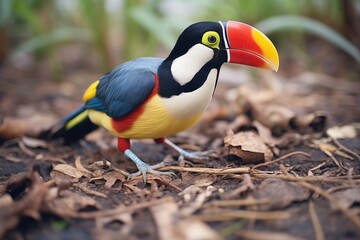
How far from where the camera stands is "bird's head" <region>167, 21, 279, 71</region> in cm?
210

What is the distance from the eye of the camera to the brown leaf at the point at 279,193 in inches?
66.2

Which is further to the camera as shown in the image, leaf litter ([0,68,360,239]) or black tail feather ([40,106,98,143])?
black tail feather ([40,106,98,143])

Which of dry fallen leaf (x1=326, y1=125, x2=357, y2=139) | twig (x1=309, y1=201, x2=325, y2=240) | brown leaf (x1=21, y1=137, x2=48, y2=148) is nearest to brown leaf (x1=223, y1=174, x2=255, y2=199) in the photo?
twig (x1=309, y1=201, x2=325, y2=240)

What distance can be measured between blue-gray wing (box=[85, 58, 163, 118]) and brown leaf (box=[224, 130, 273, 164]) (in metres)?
0.52

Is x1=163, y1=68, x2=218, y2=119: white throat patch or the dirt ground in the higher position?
x1=163, y1=68, x2=218, y2=119: white throat patch

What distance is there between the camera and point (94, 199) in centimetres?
191

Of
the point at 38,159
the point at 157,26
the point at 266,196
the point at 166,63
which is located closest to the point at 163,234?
the point at 266,196

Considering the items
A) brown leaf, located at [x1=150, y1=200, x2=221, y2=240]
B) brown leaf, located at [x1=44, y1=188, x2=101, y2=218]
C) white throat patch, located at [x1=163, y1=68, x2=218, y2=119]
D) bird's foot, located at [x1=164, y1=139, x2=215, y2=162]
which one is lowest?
bird's foot, located at [x1=164, y1=139, x2=215, y2=162]

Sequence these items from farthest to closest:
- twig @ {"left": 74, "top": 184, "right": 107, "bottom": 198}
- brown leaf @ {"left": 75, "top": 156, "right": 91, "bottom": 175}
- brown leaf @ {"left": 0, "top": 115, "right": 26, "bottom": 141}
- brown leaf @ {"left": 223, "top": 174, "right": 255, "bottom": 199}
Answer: brown leaf @ {"left": 0, "top": 115, "right": 26, "bottom": 141}, brown leaf @ {"left": 75, "top": 156, "right": 91, "bottom": 175}, twig @ {"left": 74, "top": 184, "right": 107, "bottom": 198}, brown leaf @ {"left": 223, "top": 174, "right": 255, "bottom": 199}

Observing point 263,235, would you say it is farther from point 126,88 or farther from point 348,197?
point 126,88

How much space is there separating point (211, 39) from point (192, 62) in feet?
0.46

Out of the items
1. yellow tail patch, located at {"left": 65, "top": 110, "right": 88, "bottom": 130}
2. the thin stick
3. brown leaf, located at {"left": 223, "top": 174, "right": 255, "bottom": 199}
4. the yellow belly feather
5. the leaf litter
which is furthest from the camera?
yellow tail patch, located at {"left": 65, "top": 110, "right": 88, "bottom": 130}

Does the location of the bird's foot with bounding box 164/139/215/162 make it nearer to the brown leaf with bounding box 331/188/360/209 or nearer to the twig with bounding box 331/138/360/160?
the twig with bounding box 331/138/360/160

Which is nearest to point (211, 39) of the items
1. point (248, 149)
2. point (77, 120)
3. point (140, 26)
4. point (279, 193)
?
point (248, 149)
